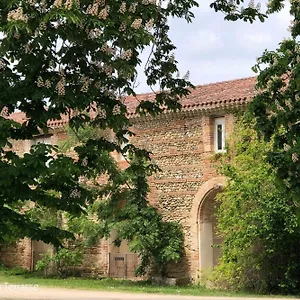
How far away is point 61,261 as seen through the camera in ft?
90.2

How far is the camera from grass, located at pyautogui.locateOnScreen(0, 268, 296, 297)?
67.6 ft

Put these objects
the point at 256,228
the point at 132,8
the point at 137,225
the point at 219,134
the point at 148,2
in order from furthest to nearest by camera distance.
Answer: the point at 219,134
the point at 137,225
the point at 256,228
the point at 148,2
the point at 132,8

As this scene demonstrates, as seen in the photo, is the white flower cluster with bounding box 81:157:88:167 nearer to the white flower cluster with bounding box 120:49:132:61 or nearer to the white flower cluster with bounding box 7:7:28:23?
the white flower cluster with bounding box 120:49:132:61

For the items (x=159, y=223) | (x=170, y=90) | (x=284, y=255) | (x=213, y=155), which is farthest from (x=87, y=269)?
(x=170, y=90)

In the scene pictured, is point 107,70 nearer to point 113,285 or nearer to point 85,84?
point 85,84

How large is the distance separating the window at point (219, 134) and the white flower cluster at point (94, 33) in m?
15.8

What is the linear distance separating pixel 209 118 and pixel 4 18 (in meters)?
16.5

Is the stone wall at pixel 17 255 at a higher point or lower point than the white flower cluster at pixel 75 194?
lower

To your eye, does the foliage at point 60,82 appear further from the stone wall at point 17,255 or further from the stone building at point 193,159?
the stone wall at point 17,255

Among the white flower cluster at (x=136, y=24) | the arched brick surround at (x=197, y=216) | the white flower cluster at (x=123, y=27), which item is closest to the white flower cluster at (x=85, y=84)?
the white flower cluster at (x=123, y=27)

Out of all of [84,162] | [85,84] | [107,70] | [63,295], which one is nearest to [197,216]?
[63,295]

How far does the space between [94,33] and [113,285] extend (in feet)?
52.5

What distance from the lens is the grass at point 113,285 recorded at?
20.6 meters

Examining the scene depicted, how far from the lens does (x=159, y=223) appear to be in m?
23.7
